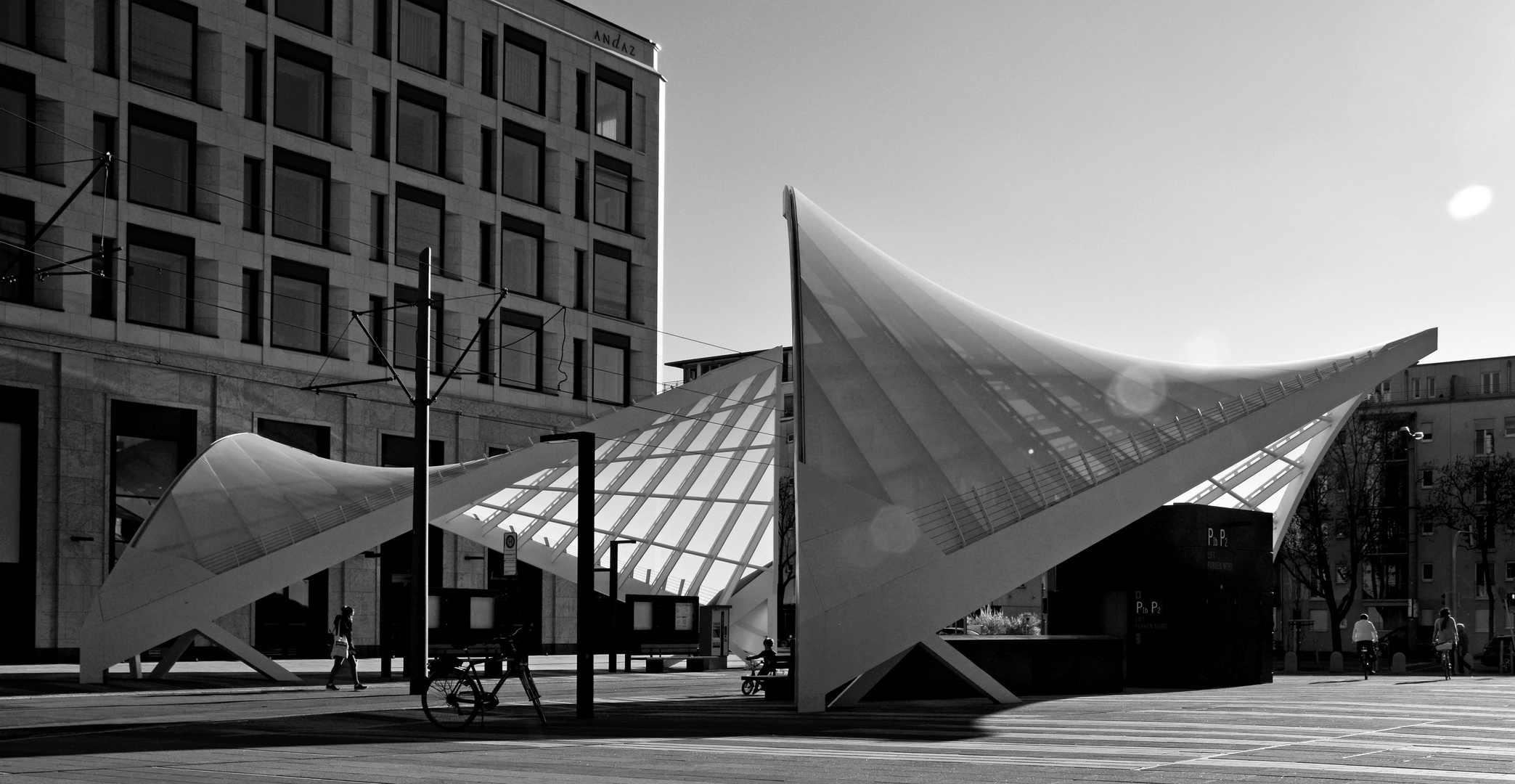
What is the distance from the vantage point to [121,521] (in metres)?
45.5

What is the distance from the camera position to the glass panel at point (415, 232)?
5453 centimetres

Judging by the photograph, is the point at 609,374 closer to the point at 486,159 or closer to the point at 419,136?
the point at 486,159

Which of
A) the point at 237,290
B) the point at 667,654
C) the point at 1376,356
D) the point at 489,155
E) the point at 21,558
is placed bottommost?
the point at 667,654

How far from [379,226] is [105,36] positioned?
1149 centimetres

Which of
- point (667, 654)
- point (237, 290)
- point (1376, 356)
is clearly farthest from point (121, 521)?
point (1376, 356)

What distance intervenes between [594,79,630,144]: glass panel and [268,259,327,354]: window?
16.4 metres

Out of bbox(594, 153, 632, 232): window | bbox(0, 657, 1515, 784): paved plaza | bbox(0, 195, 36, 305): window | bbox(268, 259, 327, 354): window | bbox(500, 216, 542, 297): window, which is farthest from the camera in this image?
bbox(594, 153, 632, 232): window

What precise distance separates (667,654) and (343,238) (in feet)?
58.8

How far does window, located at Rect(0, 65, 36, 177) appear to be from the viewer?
4244 centimetres

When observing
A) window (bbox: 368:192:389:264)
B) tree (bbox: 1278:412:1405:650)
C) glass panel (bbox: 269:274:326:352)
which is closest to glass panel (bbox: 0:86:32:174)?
glass panel (bbox: 269:274:326:352)

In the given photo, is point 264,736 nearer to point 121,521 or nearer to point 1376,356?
point 1376,356

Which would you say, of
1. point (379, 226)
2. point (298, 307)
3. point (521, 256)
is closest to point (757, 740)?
point (298, 307)

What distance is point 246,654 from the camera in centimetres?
3366

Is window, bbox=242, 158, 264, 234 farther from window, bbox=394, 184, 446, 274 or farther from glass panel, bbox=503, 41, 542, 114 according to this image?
glass panel, bbox=503, 41, 542, 114
